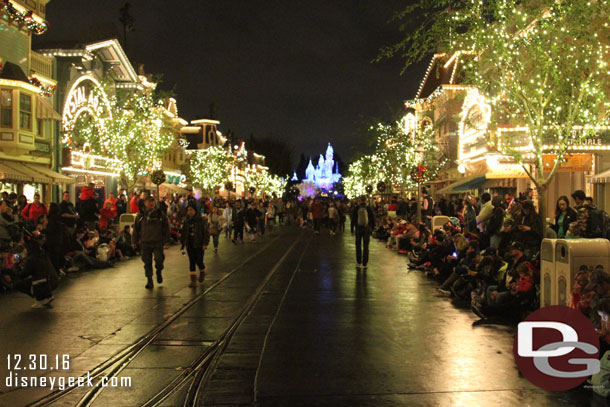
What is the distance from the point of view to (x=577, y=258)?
9133mm

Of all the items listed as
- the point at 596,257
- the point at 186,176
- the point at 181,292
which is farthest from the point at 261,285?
the point at 186,176

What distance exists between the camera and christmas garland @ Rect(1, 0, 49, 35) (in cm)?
2441

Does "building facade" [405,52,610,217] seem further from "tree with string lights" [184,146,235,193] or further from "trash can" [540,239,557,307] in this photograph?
"tree with string lights" [184,146,235,193]

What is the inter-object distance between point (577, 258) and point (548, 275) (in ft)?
2.27

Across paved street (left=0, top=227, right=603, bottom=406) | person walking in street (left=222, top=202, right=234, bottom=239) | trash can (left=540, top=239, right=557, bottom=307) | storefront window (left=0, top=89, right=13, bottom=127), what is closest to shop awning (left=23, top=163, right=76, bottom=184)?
storefront window (left=0, top=89, right=13, bottom=127)

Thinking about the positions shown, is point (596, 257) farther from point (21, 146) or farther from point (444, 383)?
point (21, 146)

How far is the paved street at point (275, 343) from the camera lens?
6.53 meters

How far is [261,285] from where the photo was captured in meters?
14.8

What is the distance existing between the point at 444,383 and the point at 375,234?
2840 centimetres

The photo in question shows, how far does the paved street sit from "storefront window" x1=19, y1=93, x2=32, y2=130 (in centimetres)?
1532

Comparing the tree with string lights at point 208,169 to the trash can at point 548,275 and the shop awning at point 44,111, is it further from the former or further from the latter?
the trash can at point 548,275

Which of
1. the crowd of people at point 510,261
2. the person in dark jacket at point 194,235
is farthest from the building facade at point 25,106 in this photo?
the crowd of people at point 510,261

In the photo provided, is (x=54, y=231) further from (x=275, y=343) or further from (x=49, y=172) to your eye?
(x=49, y=172)

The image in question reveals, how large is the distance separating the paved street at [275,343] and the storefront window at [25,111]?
15318mm
